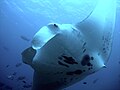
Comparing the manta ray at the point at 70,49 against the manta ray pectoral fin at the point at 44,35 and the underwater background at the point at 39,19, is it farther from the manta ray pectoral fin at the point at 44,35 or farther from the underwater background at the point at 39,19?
the underwater background at the point at 39,19

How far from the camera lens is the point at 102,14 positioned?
9.72 ft

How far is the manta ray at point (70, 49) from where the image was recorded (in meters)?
2.25

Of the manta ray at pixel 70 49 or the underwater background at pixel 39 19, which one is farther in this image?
the underwater background at pixel 39 19

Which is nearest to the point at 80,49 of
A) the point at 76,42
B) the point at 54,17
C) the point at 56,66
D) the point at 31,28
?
the point at 76,42

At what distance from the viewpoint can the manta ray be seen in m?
2.25

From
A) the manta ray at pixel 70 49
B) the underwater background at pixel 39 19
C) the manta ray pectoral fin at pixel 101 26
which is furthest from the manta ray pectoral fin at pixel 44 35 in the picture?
the underwater background at pixel 39 19

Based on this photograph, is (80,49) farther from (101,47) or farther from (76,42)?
(101,47)

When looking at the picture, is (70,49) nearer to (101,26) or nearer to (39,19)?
(101,26)

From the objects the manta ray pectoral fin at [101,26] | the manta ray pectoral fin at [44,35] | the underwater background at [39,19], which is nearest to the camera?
the manta ray pectoral fin at [44,35]

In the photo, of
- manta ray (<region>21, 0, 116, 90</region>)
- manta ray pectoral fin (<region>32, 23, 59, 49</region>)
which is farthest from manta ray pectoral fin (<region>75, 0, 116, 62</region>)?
manta ray pectoral fin (<region>32, 23, 59, 49</region>)

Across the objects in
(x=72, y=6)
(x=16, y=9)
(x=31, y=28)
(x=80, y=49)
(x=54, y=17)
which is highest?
(x=31, y=28)

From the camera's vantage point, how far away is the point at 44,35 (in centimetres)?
222

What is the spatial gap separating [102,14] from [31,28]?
21326 millimetres

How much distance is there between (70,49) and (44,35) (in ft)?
1.27
